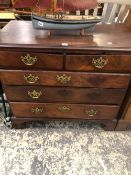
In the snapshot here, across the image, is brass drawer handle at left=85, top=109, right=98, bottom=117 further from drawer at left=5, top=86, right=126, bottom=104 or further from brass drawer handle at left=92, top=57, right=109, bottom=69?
brass drawer handle at left=92, top=57, right=109, bottom=69

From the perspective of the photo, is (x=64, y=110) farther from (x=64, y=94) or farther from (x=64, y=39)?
(x=64, y=39)

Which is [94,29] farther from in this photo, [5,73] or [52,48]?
[5,73]

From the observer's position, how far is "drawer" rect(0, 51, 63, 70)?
108cm

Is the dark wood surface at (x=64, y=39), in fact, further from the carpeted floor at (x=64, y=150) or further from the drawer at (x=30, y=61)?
the carpeted floor at (x=64, y=150)

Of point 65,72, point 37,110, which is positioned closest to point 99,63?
point 65,72

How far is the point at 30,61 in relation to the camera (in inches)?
43.4

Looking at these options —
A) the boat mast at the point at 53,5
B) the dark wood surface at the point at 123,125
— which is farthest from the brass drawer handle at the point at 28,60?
the dark wood surface at the point at 123,125

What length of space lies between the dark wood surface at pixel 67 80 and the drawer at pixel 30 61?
1.8 inches

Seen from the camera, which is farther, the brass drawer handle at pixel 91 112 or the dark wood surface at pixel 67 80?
the brass drawer handle at pixel 91 112

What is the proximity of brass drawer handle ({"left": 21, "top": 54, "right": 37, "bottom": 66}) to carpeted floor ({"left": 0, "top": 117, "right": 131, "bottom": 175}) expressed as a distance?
0.73 metres

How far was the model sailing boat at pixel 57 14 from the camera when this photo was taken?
3.59ft

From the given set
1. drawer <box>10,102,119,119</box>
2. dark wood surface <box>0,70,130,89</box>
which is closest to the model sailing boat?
dark wood surface <box>0,70,130,89</box>

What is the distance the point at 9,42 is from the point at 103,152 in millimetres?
1121

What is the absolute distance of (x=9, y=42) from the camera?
3.43ft
